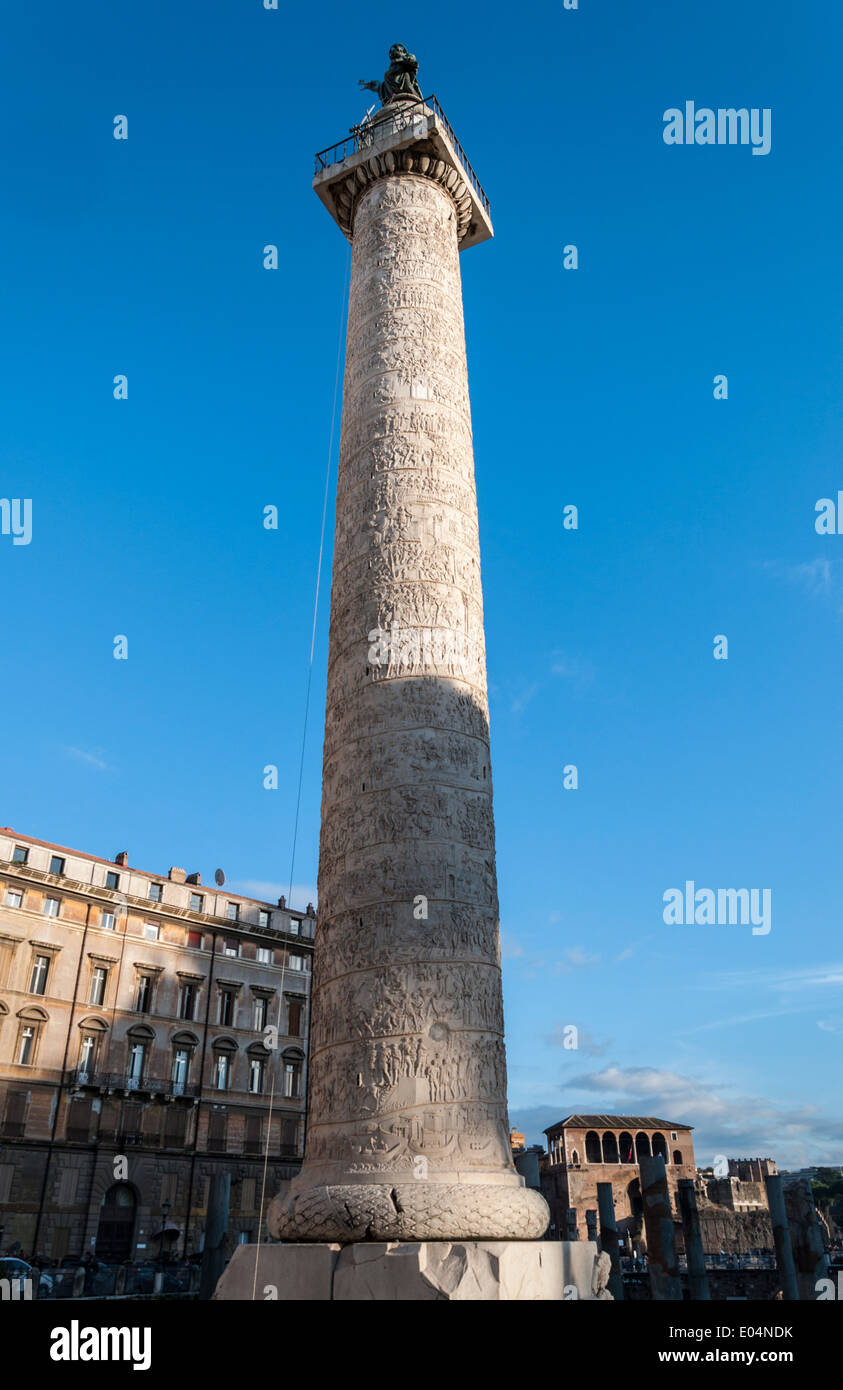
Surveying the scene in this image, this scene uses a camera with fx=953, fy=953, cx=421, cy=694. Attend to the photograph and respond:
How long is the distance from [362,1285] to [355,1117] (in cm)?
99

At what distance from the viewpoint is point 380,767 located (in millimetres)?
7285

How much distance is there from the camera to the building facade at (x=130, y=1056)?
2497 centimetres

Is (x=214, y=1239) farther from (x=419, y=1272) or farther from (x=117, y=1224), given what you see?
(x=117, y=1224)

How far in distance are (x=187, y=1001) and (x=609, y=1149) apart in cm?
2486

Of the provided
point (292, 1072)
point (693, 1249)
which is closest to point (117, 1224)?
point (292, 1072)

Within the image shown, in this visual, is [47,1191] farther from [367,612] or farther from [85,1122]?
[367,612]

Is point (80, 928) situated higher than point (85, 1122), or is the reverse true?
point (80, 928)

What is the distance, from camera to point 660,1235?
14180 millimetres

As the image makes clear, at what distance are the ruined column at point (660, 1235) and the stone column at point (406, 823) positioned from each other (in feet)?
30.7

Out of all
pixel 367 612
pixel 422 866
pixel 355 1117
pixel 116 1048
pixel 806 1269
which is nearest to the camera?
pixel 355 1117
